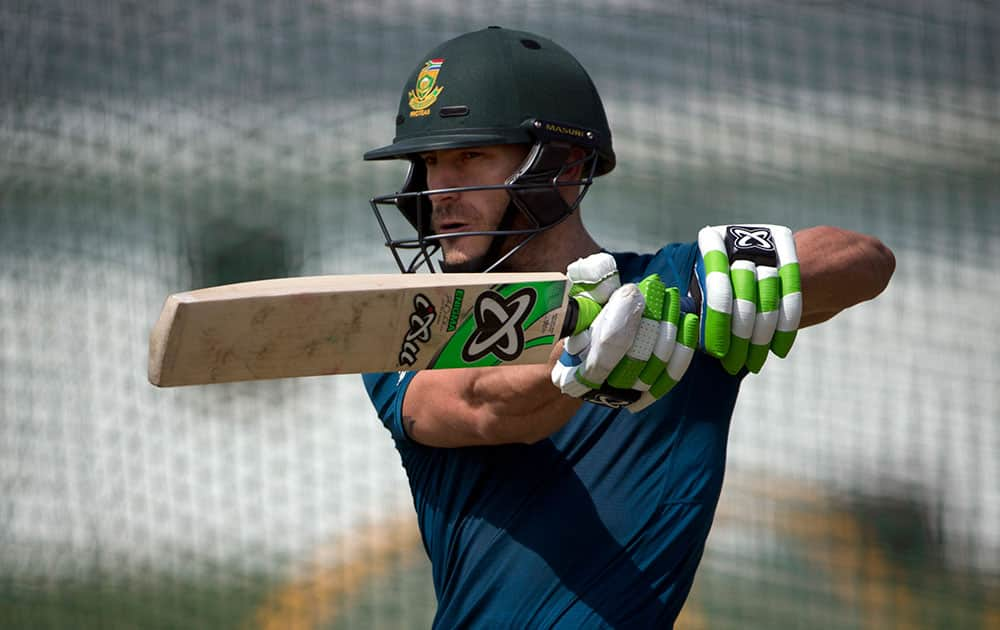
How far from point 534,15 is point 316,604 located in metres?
1.99

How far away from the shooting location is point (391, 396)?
2.09 meters

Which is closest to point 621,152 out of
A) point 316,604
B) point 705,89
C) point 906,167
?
point 705,89

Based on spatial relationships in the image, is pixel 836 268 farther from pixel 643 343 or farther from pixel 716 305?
pixel 643 343

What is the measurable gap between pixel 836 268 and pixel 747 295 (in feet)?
1.09

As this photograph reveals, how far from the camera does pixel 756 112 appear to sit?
3.83 meters

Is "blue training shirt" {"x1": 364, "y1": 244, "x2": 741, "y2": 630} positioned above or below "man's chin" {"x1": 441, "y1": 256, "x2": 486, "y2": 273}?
below

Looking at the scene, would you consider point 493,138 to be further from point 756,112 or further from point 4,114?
point 4,114

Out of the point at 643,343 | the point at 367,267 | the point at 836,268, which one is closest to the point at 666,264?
the point at 836,268

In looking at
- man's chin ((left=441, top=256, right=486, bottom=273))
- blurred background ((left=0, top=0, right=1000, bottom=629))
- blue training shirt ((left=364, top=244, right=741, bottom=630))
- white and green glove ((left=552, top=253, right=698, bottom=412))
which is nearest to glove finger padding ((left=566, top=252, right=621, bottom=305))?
white and green glove ((left=552, top=253, right=698, bottom=412))

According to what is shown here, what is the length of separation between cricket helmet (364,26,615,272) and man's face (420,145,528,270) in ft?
0.07

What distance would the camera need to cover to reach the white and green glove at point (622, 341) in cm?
141

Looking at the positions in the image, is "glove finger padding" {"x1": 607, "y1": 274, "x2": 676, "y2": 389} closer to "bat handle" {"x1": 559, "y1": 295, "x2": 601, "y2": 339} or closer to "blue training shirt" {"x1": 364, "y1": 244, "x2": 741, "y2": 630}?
"bat handle" {"x1": 559, "y1": 295, "x2": 601, "y2": 339}

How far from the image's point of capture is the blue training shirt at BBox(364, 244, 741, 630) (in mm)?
1818

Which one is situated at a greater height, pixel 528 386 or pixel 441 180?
pixel 441 180
